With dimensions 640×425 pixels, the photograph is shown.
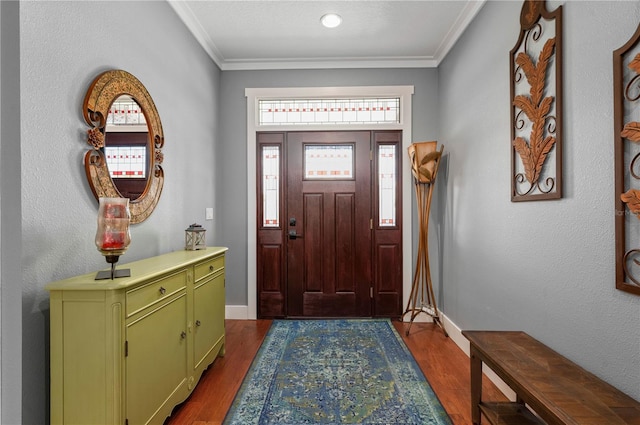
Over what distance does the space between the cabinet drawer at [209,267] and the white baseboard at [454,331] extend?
1.15 m

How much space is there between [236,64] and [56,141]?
8.22 ft

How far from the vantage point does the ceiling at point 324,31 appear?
2576 mm

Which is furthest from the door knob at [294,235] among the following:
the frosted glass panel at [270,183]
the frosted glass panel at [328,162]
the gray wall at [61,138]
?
the gray wall at [61,138]

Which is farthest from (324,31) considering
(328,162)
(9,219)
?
(9,219)

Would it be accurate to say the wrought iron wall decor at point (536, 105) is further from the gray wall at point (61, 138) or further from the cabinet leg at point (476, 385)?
the gray wall at point (61, 138)

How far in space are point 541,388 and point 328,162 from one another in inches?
107

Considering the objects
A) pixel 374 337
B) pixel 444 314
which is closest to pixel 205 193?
pixel 374 337

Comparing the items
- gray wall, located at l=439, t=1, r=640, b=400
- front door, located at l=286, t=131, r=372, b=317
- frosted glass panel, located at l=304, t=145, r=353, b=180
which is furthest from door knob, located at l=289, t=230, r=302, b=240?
gray wall, located at l=439, t=1, r=640, b=400

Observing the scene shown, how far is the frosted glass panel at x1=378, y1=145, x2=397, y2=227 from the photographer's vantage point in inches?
140

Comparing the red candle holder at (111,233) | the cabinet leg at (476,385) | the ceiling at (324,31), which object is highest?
the ceiling at (324,31)

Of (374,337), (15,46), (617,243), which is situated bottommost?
(374,337)

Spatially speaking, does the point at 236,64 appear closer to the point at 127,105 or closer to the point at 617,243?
the point at 127,105

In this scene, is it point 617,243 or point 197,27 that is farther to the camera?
point 197,27

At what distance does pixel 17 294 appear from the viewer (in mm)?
941
